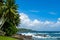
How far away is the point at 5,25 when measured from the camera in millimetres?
51000

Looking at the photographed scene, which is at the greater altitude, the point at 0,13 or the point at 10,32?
the point at 0,13

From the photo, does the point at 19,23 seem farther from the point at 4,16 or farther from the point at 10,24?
the point at 4,16

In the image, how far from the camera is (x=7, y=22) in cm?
5112

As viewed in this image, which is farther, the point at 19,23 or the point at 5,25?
the point at 19,23

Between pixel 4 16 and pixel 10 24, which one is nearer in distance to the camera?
pixel 4 16

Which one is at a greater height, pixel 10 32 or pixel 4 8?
pixel 4 8

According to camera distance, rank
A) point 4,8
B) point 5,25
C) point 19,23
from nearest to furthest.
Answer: point 4,8 → point 5,25 → point 19,23

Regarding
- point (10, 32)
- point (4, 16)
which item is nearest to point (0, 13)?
point (4, 16)

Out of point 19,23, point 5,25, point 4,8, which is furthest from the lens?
point 19,23

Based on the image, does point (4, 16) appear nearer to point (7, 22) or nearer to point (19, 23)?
point (7, 22)

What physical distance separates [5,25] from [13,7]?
4693 millimetres

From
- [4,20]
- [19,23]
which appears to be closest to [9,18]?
[4,20]

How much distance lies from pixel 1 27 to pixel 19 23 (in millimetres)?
7998

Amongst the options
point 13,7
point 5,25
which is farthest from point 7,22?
point 13,7
